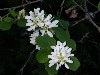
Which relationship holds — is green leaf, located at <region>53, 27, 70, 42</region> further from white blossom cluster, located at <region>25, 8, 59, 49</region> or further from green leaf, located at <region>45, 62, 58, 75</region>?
green leaf, located at <region>45, 62, 58, 75</region>

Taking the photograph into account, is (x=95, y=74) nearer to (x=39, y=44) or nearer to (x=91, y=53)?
(x=91, y=53)

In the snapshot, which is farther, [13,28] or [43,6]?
[13,28]

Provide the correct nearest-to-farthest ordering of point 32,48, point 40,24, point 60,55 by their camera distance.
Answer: point 60,55 → point 40,24 → point 32,48

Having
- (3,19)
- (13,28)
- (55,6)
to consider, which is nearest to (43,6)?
(55,6)

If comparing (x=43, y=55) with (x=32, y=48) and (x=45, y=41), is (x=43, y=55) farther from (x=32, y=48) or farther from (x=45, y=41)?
(x=32, y=48)

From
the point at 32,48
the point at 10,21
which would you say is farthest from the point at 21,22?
the point at 32,48

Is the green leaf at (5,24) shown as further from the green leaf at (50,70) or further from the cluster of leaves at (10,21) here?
the green leaf at (50,70)
